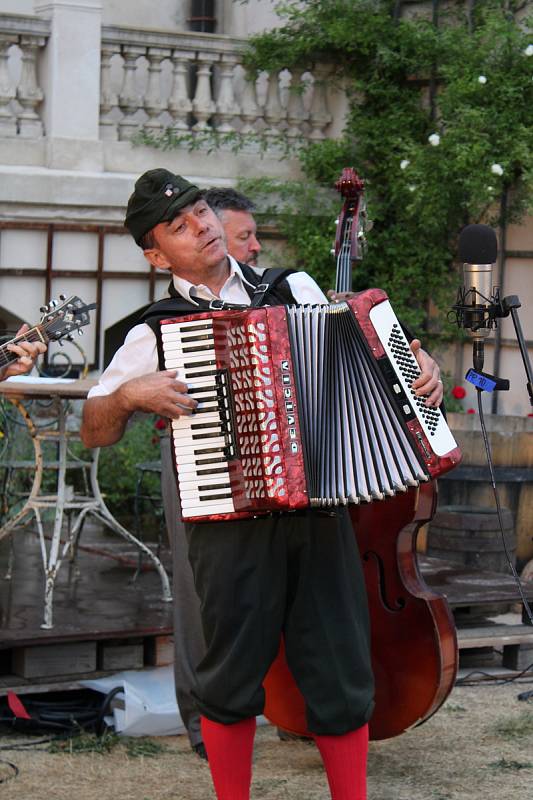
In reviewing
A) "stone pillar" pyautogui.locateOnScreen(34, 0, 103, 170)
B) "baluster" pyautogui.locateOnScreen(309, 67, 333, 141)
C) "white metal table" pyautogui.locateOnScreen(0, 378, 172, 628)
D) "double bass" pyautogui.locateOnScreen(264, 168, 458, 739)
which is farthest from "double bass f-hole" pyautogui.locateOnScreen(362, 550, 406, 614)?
"baluster" pyautogui.locateOnScreen(309, 67, 333, 141)

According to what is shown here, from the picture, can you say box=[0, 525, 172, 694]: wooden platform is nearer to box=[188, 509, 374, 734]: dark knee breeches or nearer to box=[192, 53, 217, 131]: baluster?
box=[188, 509, 374, 734]: dark knee breeches

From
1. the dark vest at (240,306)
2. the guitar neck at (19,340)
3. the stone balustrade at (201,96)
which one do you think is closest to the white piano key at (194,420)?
the dark vest at (240,306)

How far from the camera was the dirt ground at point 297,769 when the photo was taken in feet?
14.1

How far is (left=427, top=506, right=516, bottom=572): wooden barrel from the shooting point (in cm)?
663

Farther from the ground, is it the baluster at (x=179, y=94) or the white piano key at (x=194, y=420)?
the baluster at (x=179, y=94)

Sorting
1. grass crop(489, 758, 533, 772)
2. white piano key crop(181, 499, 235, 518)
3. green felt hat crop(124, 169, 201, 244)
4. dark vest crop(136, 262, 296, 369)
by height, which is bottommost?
grass crop(489, 758, 533, 772)

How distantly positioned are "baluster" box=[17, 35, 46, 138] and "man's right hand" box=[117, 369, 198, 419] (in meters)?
6.15

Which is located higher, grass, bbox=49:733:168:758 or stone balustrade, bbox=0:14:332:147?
stone balustrade, bbox=0:14:332:147

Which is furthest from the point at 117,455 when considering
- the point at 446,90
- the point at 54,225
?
the point at 446,90

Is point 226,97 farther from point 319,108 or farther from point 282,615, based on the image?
point 282,615

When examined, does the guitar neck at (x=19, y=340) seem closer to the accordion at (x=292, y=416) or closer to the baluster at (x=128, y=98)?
the accordion at (x=292, y=416)

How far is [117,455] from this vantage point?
8633mm

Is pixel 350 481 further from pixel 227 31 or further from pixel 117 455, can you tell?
pixel 227 31

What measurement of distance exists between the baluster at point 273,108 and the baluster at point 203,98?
425mm
